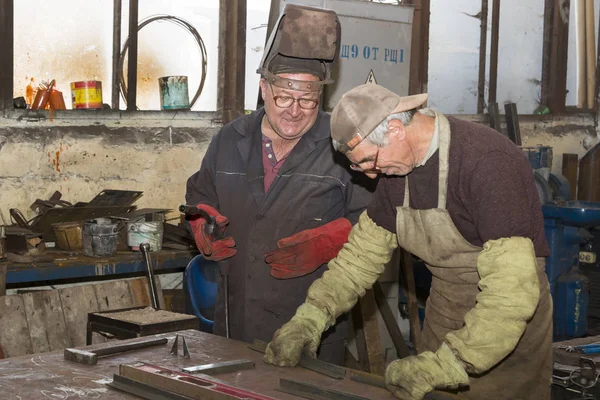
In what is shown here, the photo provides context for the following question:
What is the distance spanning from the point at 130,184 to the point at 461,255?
9.76ft

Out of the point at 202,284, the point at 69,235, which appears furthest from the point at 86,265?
the point at 202,284

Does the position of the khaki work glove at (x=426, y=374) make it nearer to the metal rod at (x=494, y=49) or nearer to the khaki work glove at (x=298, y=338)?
the khaki work glove at (x=298, y=338)

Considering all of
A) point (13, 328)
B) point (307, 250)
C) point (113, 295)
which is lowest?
point (13, 328)

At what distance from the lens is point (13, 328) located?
13.7 ft

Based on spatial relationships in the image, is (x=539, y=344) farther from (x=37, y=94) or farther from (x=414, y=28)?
(x=414, y=28)

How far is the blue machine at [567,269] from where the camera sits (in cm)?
539

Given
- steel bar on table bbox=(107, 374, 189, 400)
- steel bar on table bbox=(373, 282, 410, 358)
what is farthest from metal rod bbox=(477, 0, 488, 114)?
steel bar on table bbox=(107, 374, 189, 400)

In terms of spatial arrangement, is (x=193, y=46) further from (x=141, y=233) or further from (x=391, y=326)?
(x=391, y=326)

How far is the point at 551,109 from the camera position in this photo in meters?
7.01

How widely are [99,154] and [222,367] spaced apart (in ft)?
9.15

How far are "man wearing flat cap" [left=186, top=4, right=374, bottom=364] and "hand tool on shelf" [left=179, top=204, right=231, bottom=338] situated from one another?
0.06ft

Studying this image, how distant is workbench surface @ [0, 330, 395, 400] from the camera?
2180mm

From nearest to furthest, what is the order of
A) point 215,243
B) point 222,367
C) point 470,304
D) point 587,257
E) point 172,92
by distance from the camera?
point 222,367, point 470,304, point 215,243, point 172,92, point 587,257

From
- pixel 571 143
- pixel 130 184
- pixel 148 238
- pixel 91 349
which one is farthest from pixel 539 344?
pixel 571 143
